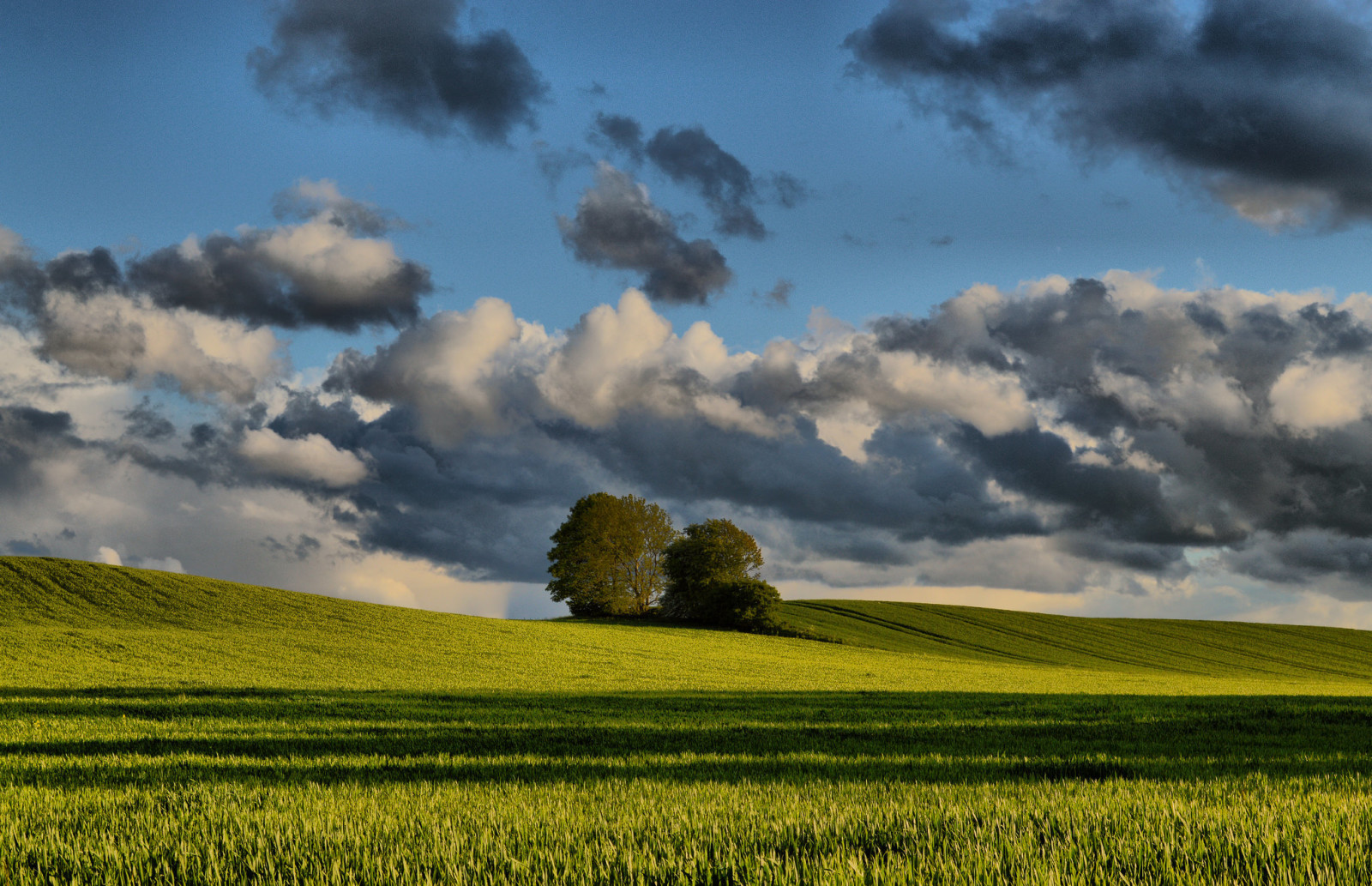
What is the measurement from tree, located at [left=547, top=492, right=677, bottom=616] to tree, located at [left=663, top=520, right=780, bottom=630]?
268 centimetres

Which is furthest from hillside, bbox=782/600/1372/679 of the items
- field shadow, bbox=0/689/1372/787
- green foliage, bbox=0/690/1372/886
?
green foliage, bbox=0/690/1372/886

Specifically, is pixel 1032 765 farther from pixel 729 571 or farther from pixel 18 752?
pixel 729 571

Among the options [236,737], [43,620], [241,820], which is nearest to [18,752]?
[236,737]

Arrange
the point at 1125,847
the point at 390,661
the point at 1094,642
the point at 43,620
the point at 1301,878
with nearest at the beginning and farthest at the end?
the point at 1301,878 < the point at 1125,847 < the point at 390,661 < the point at 43,620 < the point at 1094,642

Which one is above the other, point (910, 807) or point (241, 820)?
point (910, 807)

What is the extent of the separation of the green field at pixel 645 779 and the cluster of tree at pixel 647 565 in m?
35.4

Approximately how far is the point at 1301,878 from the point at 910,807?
91.9 inches

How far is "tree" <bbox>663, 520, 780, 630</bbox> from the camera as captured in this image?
69.0 meters

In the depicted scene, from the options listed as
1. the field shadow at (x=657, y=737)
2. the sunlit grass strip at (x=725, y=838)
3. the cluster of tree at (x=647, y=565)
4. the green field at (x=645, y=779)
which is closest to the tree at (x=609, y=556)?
the cluster of tree at (x=647, y=565)

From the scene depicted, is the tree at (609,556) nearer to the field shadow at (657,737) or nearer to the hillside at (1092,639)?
the hillside at (1092,639)

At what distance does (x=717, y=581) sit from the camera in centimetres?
7000

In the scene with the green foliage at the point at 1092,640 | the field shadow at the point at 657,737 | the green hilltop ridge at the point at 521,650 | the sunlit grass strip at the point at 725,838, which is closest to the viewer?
the sunlit grass strip at the point at 725,838

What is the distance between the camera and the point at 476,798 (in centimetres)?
684

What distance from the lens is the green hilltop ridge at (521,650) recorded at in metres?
30.9
